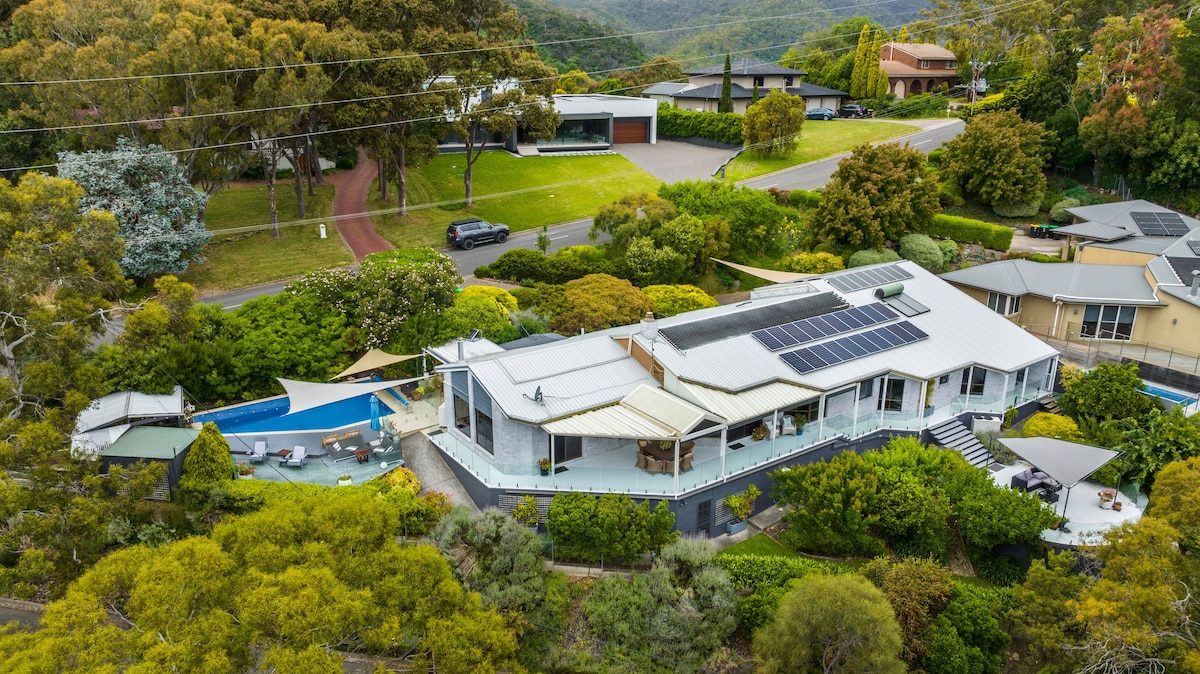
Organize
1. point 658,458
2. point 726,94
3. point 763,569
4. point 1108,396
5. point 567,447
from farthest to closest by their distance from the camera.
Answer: point 726,94
point 1108,396
point 567,447
point 658,458
point 763,569

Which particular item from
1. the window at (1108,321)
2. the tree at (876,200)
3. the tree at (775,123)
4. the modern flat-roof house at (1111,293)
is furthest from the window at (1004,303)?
the tree at (775,123)

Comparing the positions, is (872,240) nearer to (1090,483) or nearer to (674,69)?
(1090,483)

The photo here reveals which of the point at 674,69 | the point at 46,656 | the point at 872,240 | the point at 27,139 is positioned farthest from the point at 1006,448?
the point at 674,69

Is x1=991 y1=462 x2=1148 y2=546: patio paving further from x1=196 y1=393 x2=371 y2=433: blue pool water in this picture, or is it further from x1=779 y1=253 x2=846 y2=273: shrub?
x1=196 y1=393 x2=371 y2=433: blue pool water

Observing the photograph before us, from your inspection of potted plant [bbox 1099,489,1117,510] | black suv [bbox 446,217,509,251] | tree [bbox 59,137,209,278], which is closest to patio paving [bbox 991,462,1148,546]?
potted plant [bbox 1099,489,1117,510]

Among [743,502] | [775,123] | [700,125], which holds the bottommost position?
[743,502]

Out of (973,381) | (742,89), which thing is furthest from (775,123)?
(973,381)

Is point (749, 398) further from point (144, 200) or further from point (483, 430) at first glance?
point (144, 200)
